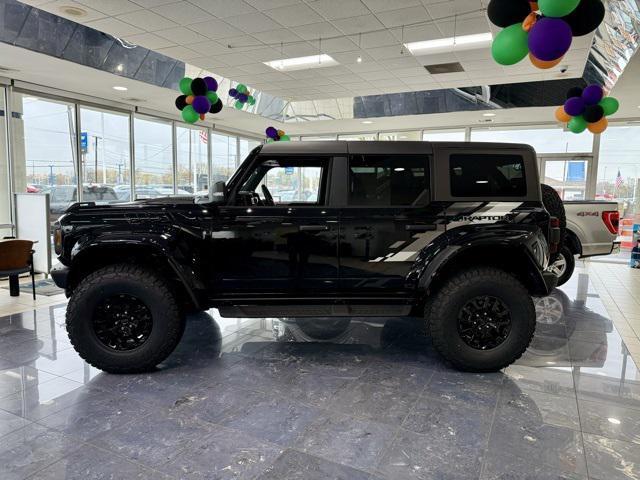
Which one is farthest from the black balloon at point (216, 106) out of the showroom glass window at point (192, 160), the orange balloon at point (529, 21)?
the orange balloon at point (529, 21)

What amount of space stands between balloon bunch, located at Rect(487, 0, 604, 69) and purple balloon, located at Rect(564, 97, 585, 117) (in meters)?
3.18

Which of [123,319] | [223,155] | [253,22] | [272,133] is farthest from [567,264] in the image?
[223,155]

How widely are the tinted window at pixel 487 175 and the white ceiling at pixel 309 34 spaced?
2.41m

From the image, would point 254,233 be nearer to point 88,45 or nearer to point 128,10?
point 128,10

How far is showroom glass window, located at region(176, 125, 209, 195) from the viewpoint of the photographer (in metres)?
10.7

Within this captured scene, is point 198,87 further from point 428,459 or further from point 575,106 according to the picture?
point 428,459

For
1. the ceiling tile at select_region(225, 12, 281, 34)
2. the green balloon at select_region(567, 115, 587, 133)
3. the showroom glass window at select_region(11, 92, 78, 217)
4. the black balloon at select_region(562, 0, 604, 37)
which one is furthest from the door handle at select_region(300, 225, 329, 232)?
the showroom glass window at select_region(11, 92, 78, 217)

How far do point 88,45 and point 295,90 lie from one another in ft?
12.1

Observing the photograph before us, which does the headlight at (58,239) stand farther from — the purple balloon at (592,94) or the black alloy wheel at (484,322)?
the purple balloon at (592,94)

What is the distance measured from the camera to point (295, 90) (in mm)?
8578

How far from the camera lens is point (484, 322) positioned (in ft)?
10.3

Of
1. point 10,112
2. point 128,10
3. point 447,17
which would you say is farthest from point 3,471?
point 10,112

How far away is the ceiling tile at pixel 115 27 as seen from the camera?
5258mm

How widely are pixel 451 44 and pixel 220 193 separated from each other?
4376 mm
